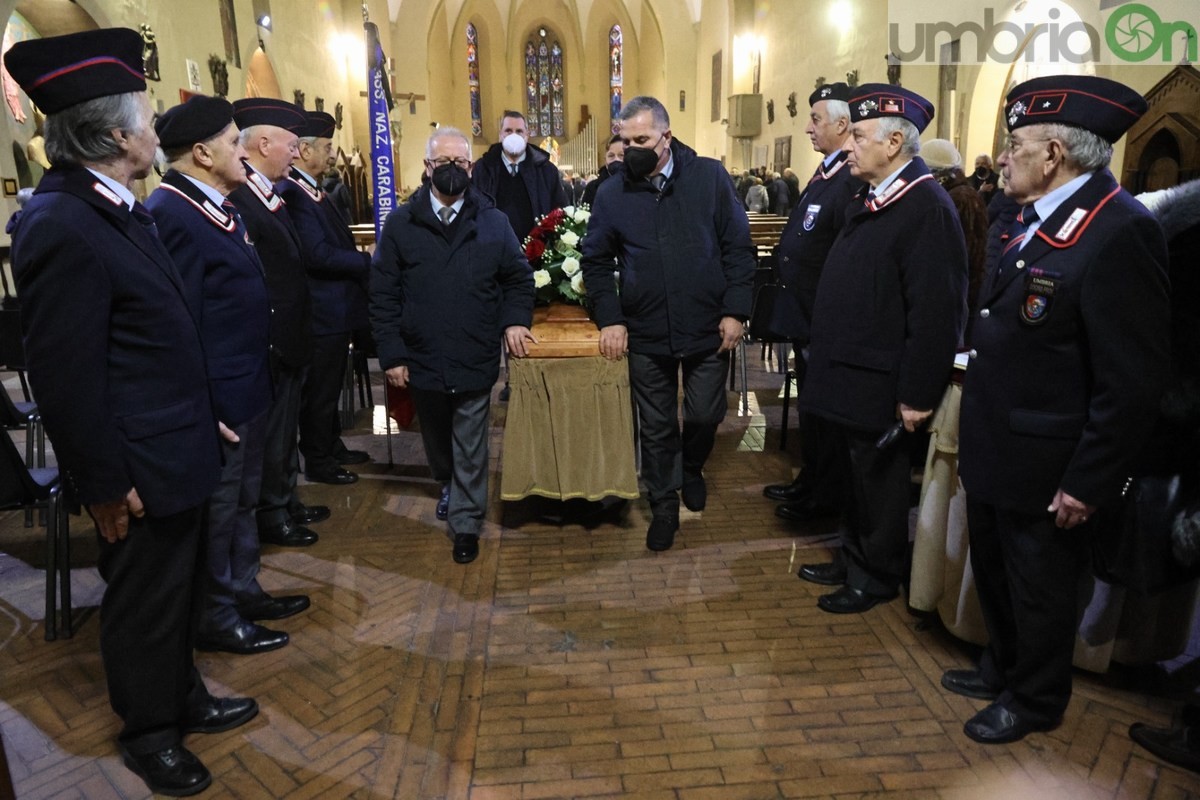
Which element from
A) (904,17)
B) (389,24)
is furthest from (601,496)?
(389,24)

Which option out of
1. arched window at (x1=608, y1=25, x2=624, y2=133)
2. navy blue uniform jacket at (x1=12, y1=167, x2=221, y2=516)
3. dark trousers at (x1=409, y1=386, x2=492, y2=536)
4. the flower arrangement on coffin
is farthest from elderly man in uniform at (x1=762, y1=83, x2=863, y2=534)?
arched window at (x1=608, y1=25, x2=624, y2=133)

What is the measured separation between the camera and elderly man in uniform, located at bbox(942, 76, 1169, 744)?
1.67m

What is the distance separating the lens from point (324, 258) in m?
3.47

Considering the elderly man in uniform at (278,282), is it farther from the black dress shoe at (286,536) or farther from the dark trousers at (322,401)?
the dark trousers at (322,401)

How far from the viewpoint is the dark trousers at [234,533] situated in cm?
232

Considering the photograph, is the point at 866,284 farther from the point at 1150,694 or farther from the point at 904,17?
the point at 904,17

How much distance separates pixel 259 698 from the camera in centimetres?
223

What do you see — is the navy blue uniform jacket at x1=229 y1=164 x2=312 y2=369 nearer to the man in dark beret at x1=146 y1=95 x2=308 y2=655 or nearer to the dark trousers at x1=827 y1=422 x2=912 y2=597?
the man in dark beret at x1=146 y1=95 x2=308 y2=655

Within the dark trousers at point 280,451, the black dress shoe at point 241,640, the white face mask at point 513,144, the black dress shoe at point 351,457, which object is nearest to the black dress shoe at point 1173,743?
the black dress shoe at point 241,640

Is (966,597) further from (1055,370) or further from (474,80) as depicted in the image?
(474,80)

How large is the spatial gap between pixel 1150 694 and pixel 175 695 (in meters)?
2.57

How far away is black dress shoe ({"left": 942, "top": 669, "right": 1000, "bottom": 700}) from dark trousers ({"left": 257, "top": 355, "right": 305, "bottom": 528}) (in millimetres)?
2531

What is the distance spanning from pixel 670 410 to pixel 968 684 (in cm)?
143

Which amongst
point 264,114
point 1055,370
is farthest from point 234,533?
point 1055,370
